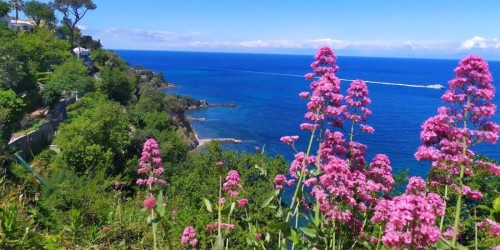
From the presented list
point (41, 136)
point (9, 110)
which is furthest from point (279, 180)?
point (41, 136)

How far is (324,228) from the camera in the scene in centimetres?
344

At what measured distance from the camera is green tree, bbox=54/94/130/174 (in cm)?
2555

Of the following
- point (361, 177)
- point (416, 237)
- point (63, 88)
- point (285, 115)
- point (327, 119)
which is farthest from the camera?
point (285, 115)

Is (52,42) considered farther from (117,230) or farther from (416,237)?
(416,237)

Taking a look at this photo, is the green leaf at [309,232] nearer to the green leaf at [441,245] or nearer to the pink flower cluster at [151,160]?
the green leaf at [441,245]

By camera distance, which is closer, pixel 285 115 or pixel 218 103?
pixel 285 115

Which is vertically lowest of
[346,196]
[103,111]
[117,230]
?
[103,111]

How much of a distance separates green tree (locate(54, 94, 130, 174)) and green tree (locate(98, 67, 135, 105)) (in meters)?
12.7

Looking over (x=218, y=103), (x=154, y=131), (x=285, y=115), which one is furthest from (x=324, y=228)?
(x=218, y=103)

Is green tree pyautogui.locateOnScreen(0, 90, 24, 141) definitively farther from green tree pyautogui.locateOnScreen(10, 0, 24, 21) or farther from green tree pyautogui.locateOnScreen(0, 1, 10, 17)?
green tree pyautogui.locateOnScreen(10, 0, 24, 21)

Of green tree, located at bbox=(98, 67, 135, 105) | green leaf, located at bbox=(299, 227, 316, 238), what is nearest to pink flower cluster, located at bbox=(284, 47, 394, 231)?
green leaf, located at bbox=(299, 227, 316, 238)

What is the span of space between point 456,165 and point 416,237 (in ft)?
4.43

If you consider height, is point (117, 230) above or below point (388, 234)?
below

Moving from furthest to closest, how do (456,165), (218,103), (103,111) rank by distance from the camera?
(218,103), (103,111), (456,165)
